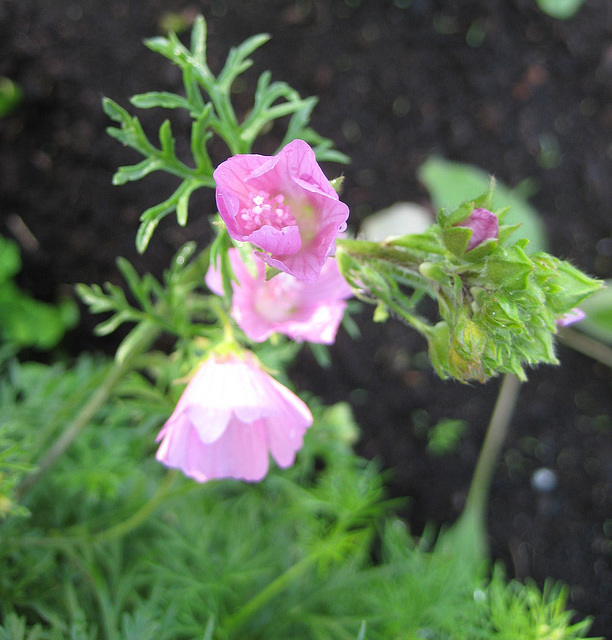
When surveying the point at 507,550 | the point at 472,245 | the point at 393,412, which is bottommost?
the point at 507,550

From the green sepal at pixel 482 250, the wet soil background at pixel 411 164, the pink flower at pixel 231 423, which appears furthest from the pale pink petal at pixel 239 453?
the wet soil background at pixel 411 164

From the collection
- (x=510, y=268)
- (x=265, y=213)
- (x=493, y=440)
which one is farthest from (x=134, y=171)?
(x=493, y=440)

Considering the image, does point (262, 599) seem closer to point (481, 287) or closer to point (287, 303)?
point (287, 303)

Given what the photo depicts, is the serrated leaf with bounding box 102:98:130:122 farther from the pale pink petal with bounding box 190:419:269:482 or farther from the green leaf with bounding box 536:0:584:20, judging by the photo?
the green leaf with bounding box 536:0:584:20

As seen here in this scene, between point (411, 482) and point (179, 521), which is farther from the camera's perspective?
point (411, 482)

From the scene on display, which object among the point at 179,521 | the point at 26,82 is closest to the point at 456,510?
the point at 179,521

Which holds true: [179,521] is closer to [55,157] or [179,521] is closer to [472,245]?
[472,245]

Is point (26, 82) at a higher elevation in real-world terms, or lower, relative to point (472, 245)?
lower
